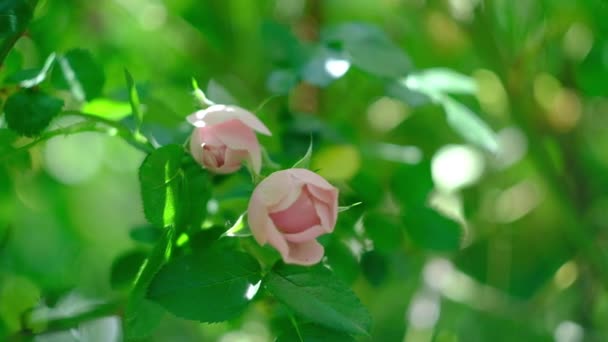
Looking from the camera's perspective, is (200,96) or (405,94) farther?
(405,94)

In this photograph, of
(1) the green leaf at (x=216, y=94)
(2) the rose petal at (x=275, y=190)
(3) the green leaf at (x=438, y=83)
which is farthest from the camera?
(3) the green leaf at (x=438, y=83)

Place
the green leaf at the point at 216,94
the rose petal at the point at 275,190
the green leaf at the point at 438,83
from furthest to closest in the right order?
1. the green leaf at the point at 438,83
2. the green leaf at the point at 216,94
3. the rose petal at the point at 275,190

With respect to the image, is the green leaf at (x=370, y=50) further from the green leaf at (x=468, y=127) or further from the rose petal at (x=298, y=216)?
the rose petal at (x=298, y=216)

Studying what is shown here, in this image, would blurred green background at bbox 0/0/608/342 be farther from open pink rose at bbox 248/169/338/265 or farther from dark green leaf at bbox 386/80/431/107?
open pink rose at bbox 248/169/338/265

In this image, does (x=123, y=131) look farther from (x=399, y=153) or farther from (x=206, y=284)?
(x=399, y=153)

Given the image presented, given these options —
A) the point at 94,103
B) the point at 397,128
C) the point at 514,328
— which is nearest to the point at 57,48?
the point at 94,103

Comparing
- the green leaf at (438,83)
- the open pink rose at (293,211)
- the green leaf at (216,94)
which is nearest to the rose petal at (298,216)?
the open pink rose at (293,211)

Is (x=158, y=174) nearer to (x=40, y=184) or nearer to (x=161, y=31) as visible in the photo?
(x=40, y=184)

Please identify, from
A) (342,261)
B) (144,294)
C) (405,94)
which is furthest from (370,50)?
(144,294)
